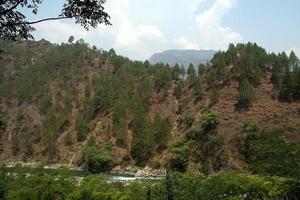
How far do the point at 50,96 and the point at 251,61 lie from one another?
8157 cm

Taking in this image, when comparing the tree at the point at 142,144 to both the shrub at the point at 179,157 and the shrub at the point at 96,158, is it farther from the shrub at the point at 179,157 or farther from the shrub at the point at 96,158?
the shrub at the point at 179,157

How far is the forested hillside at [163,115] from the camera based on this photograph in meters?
109

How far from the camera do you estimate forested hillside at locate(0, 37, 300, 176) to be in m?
109

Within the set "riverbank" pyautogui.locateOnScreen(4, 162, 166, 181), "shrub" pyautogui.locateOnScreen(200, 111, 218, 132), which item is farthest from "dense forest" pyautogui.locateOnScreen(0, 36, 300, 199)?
"riverbank" pyautogui.locateOnScreen(4, 162, 166, 181)

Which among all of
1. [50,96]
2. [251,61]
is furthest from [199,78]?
[50,96]

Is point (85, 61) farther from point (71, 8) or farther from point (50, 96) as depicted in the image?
point (71, 8)

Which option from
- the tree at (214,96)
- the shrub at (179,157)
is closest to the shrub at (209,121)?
the shrub at (179,157)

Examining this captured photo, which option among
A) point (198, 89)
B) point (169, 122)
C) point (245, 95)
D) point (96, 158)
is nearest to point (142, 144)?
point (96, 158)

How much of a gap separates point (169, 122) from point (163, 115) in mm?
5131

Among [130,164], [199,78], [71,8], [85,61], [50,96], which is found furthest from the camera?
[85,61]

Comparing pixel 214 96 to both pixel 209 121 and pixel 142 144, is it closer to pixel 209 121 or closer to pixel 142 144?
pixel 209 121

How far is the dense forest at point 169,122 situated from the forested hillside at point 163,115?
0.33 metres

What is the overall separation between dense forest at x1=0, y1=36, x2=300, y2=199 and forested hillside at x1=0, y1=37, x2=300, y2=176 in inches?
13.0

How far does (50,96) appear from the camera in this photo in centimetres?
16925
